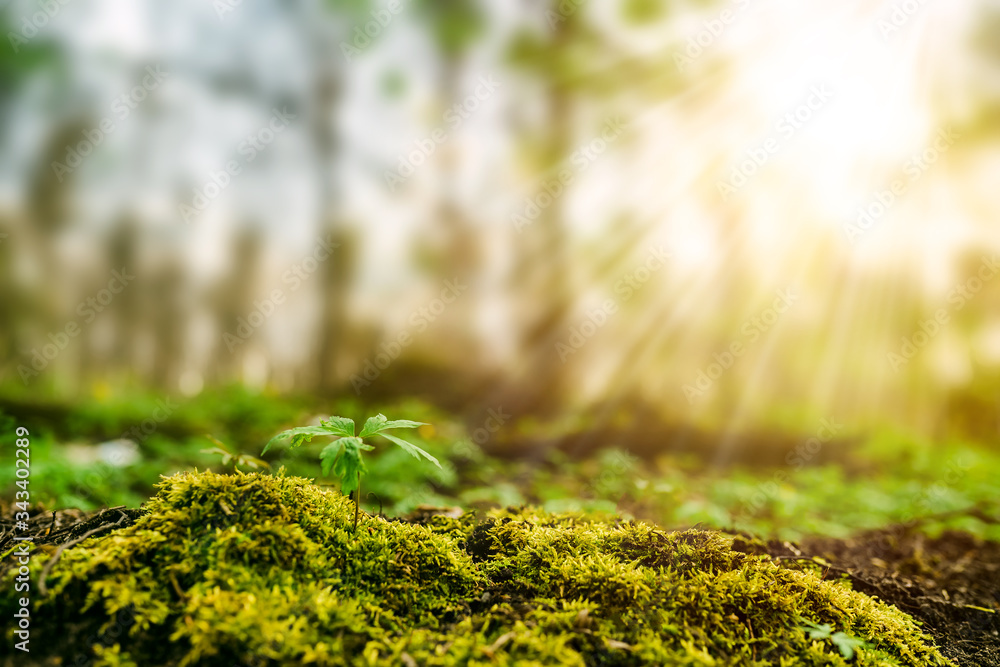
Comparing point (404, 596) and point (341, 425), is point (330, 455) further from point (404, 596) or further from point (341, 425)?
point (404, 596)

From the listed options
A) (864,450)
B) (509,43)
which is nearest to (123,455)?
(509,43)

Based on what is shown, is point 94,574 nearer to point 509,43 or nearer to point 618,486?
point 618,486

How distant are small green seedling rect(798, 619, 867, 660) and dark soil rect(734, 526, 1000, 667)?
68cm

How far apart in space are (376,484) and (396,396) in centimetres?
697

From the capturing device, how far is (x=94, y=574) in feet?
6.12

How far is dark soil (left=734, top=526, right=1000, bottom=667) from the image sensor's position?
283cm

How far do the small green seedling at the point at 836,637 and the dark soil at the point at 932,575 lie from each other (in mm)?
682

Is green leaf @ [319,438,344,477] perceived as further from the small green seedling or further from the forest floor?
the small green seedling

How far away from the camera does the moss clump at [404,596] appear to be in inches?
68.4

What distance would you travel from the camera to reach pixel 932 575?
12.4 ft

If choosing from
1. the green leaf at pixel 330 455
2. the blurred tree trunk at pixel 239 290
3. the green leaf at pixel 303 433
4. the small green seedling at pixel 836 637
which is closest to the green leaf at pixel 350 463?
the green leaf at pixel 330 455

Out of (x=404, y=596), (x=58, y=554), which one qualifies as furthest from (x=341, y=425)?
(x=58, y=554)

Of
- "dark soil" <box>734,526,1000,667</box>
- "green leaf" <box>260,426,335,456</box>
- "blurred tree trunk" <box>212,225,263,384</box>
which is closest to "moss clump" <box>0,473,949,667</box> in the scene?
"green leaf" <box>260,426,335,456</box>

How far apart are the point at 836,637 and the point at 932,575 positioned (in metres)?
2.65
